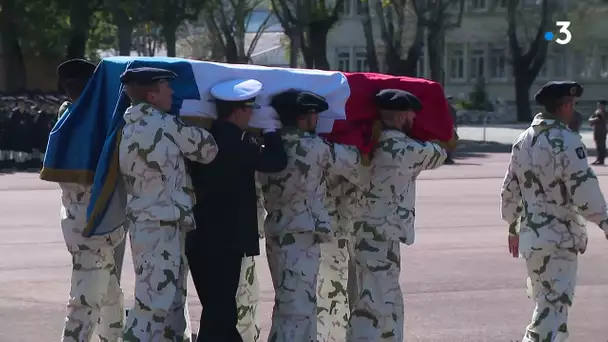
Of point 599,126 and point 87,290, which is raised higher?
point 87,290

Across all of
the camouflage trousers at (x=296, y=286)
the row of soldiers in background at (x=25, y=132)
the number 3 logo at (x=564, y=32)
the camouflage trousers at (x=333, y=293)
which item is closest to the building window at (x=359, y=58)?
the number 3 logo at (x=564, y=32)

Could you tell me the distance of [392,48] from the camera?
3734cm

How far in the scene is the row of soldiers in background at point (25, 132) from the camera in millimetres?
24891

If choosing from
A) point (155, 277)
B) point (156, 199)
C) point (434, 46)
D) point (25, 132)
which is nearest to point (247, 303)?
point (155, 277)

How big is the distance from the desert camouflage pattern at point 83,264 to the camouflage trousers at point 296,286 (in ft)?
3.19

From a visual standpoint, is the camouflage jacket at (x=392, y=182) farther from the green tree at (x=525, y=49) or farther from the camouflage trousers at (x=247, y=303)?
the green tree at (x=525, y=49)

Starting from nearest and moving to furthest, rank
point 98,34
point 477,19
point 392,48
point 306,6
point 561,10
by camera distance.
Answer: point 306,6 < point 392,48 < point 98,34 < point 561,10 < point 477,19

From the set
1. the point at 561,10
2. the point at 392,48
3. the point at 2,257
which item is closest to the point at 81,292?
the point at 2,257

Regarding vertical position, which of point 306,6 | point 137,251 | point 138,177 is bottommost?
point 306,6

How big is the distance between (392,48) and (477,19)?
82.3ft

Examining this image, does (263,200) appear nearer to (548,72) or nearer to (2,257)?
(2,257)

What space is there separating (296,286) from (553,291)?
156 centimetres

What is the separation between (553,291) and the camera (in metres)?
6.69

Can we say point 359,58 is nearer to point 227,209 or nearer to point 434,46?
point 434,46
